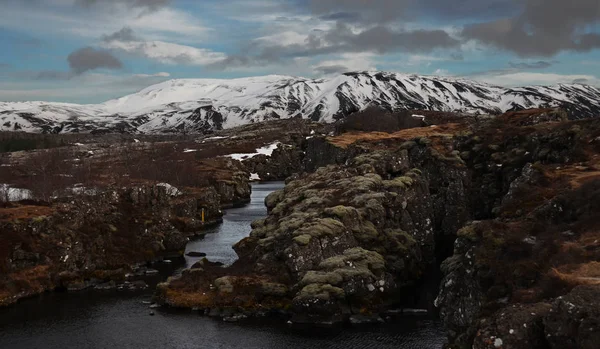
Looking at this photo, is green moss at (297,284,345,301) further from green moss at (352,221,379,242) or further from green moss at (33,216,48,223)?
green moss at (33,216,48,223)

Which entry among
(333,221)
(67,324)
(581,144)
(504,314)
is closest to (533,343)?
(504,314)

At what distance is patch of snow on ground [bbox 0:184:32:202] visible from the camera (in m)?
108

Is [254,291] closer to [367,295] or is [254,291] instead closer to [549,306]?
[367,295]

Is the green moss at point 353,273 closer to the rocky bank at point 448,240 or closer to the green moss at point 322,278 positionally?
the rocky bank at point 448,240

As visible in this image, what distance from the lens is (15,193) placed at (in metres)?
→ 115

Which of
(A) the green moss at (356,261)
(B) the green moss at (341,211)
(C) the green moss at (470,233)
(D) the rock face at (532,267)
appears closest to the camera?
(D) the rock face at (532,267)

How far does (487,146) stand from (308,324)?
59921 mm

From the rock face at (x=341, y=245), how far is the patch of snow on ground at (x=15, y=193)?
49.0 metres

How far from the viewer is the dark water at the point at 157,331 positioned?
5522 centimetres

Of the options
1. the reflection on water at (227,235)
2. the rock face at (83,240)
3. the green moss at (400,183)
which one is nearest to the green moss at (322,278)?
the reflection on water at (227,235)

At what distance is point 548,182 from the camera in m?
61.4

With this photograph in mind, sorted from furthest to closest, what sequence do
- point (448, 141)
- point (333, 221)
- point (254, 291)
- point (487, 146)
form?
point (448, 141) < point (487, 146) < point (333, 221) < point (254, 291)

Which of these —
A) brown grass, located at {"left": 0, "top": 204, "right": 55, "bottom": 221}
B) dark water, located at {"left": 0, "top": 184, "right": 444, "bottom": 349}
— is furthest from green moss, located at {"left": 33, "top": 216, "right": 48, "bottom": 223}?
dark water, located at {"left": 0, "top": 184, "right": 444, "bottom": 349}

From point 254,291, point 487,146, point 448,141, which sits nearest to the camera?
point 254,291
